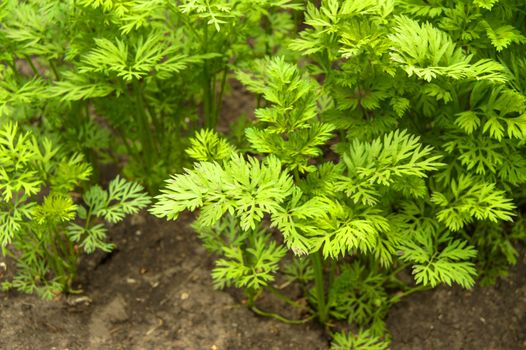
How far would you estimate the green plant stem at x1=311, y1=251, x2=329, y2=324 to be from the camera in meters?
2.70

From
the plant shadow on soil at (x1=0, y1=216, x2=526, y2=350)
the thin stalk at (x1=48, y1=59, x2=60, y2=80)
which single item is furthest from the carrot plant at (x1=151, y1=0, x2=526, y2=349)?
the thin stalk at (x1=48, y1=59, x2=60, y2=80)

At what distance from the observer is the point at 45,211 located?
263 centimetres

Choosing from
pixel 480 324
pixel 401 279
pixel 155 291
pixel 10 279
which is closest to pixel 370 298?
pixel 401 279

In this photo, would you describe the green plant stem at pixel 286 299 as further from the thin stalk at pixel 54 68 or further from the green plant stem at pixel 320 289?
the thin stalk at pixel 54 68

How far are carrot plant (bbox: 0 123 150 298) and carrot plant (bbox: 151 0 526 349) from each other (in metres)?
0.46

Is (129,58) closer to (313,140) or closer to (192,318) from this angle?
(313,140)

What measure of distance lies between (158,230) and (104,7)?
3.83 ft

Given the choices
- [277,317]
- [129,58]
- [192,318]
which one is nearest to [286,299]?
[277,317]

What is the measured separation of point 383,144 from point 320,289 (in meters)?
0.69

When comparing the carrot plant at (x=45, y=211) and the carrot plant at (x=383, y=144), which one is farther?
the carrot plant at (x=45, y=211)

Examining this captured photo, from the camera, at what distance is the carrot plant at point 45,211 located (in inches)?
103

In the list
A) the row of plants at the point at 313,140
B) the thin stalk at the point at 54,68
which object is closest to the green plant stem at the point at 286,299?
the row of plants at the point at 313,140

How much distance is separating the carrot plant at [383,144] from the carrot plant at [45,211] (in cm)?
46

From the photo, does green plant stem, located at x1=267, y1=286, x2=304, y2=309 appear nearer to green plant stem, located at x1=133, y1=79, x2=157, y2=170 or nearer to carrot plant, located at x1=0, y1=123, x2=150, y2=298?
carrot plant, located at x1=0, y1=123, x2=150, y2=298
